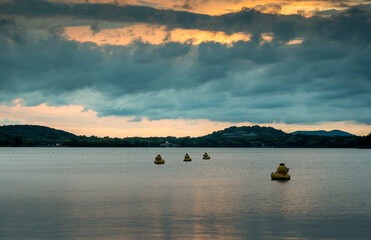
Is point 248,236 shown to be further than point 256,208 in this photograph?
No

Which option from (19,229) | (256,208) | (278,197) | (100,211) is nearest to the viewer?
(19,229)

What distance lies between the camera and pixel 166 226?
27.0 meters

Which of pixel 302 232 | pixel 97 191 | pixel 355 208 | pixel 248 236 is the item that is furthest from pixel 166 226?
pixel 97 191

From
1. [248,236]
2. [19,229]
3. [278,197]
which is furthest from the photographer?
[278,197]

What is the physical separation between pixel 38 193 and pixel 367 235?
3359cm

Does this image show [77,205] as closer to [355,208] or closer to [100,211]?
[100,211]

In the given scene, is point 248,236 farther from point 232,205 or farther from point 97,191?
point 97,191

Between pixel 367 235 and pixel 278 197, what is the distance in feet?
60.7

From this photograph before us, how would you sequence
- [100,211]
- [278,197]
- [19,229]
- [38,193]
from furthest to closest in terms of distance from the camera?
1. [38,193]
2. [278,197]
3. [100,211]
4. [19,229]

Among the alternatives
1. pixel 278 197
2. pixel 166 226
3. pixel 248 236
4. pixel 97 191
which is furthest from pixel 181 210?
pixel 97 191

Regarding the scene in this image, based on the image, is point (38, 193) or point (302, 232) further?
point (38, 193)

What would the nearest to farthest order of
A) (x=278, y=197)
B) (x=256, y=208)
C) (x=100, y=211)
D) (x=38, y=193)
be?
(x=100, y=211), (x=256, y=208), (x=278, y=197), (x=38, y=193)

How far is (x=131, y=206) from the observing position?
35906mm

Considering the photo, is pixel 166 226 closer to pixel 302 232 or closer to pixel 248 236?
pixel 248 236
